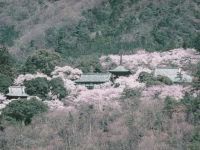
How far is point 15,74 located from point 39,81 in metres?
5.36

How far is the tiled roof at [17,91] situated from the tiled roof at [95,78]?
434cm

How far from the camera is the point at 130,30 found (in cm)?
5375

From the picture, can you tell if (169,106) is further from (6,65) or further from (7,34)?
(7,34)

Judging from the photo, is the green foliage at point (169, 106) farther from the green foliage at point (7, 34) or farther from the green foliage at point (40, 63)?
the green foliage at point (7, 34)

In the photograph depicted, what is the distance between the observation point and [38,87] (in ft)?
122

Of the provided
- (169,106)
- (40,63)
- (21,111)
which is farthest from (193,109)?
(40,63)

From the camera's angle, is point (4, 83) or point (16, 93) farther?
point (4, 83)

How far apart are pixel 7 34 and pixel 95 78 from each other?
26.2 meters

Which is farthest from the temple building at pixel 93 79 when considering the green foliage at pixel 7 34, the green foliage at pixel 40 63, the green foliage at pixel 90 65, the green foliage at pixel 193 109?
the green foliage at pixel 7 34

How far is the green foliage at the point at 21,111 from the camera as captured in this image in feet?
108

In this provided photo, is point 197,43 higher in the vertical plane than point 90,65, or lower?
higher

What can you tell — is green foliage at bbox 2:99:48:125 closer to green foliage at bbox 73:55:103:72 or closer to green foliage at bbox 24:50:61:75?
green foliage at bbox 24:50:61:75

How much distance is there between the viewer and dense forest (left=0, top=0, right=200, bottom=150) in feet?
101

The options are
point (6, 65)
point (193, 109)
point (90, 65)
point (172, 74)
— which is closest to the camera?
point (193, 109)
